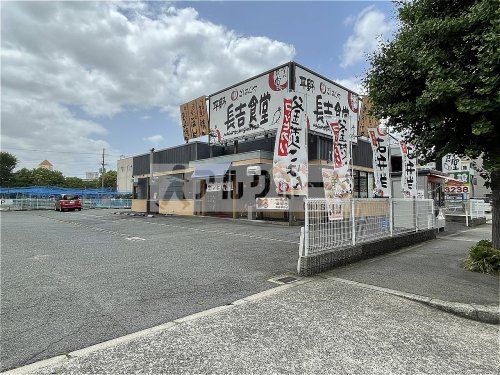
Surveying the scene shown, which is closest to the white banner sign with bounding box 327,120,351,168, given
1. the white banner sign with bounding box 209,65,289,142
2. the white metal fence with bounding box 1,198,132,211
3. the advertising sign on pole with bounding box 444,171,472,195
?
the white banner sign with bounding box 209,65,289,142

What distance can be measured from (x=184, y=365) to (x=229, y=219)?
562 inches

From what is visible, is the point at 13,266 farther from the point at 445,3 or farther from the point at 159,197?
the point at 159,197

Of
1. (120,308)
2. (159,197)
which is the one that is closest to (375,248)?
(120,308)

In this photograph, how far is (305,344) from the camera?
3.10 metres

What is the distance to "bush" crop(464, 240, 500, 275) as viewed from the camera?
5.74m

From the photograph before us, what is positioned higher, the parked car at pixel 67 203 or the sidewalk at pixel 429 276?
the parked car at pixel 67 203

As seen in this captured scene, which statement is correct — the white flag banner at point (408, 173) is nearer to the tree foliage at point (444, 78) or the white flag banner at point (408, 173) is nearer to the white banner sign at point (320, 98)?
the tree foliage at point (444, 78)

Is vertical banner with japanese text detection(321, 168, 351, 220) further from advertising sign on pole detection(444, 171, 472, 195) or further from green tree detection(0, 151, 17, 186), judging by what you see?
green tree detection(0, 151, 17, 186)

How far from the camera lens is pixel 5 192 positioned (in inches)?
1460

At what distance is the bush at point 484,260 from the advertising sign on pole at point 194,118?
16211mm

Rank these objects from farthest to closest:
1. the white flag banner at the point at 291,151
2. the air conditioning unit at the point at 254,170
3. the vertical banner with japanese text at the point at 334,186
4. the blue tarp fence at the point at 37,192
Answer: the blue tarp fence at the point at 37,192 → the air conditioning unit at the point at 254,170 → the white flag banner at the point at 291,151 → the vertical banner with japanese text at the point at 334,186

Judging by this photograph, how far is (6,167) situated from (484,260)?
212ft

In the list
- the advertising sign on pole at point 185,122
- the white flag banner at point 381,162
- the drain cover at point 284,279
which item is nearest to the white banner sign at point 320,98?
the white flag banner at point 381,162

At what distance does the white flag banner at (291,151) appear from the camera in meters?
8.64
